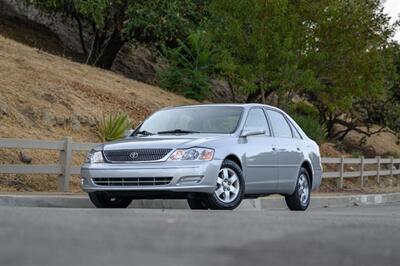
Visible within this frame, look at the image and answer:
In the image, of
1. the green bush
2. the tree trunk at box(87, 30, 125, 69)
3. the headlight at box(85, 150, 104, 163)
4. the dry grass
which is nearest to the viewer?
the headlight at box(85, 150, 104, 163)

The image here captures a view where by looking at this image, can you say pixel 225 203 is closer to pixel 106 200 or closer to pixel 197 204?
pixel 197 204

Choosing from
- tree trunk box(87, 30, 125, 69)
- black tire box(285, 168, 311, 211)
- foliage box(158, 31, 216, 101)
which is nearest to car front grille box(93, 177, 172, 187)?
black tire box(285, 168, 311, 211)

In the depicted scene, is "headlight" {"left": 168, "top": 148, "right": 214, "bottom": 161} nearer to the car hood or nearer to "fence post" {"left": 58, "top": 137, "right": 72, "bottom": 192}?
the car hood

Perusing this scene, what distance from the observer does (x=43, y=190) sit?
49.2 ft

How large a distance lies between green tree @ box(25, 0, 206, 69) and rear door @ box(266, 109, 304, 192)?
49.5 ft

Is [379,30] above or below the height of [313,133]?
above

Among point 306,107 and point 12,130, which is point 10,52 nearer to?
point 12,130

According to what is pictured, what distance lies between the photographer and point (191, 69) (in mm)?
28016

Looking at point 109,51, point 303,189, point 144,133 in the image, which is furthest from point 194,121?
point 109,51

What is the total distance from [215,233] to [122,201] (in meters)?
5.07

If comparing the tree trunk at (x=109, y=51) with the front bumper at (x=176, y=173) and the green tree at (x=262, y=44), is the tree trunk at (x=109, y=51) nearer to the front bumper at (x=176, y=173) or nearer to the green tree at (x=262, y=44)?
the green tree at (x=262, y=44)

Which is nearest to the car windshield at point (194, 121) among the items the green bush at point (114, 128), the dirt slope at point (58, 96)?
the dirt slope at point (58, 96)

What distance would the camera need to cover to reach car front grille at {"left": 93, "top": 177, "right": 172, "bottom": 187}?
10391mm

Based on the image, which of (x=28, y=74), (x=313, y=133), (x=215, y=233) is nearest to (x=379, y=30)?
(x=313, y=133)
